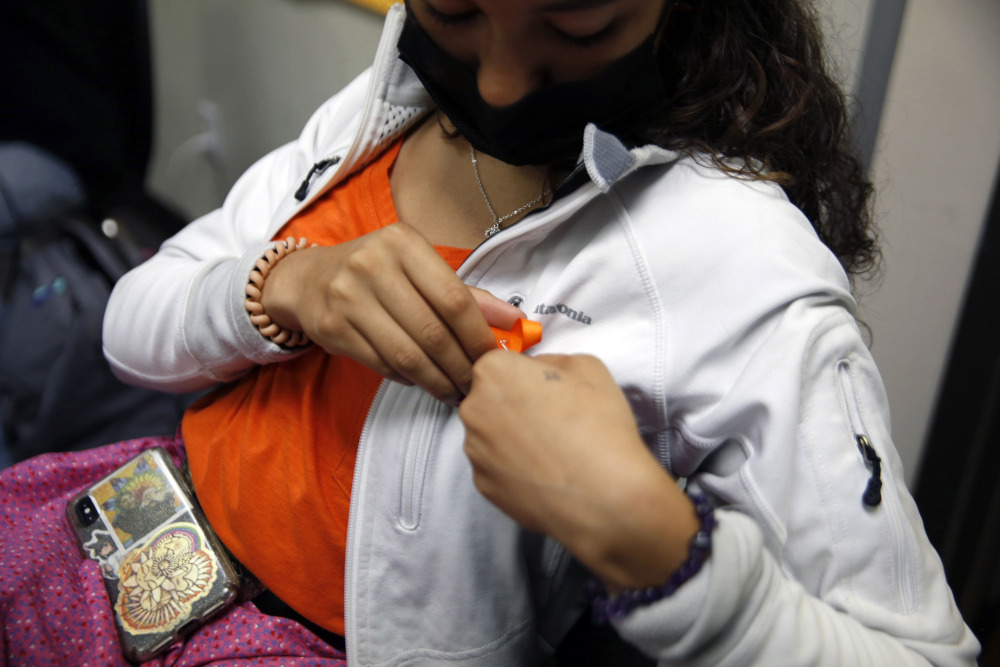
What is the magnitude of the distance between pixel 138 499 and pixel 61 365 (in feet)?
1.14

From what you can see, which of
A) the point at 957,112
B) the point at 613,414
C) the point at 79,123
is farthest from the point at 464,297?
the point at 79,123

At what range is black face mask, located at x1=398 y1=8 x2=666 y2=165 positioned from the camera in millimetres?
611

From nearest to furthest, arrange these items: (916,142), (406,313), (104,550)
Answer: (406,313) → (104,550) → (916,142)

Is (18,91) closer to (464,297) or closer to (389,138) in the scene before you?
(389,138)

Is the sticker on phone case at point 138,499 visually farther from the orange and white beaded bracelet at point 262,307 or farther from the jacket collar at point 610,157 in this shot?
the jacket collar at point 610,157

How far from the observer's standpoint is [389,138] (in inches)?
33.4

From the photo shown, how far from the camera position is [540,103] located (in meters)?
0.62

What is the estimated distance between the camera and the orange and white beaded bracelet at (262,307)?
713 millimetres

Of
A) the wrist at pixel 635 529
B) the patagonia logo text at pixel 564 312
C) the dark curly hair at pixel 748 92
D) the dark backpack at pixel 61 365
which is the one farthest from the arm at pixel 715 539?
the dark backpack at pixel 61 365

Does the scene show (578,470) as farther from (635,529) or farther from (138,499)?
(138,499)

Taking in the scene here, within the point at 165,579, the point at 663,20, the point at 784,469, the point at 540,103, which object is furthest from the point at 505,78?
the point at 165,579

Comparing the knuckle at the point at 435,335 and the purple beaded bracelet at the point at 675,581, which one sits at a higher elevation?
the knuckle at the point at 435,335

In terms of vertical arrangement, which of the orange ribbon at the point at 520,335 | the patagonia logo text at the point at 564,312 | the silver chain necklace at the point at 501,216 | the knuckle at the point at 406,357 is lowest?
the patagonia logo text at the point at 564,312

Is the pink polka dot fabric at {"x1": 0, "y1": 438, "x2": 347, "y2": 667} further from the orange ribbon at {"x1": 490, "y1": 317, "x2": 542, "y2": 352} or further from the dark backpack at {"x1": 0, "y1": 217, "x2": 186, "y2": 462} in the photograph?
the orange ribbon at {"x1": 490, "y1": 317, "x2": 542, "y2": 352}
